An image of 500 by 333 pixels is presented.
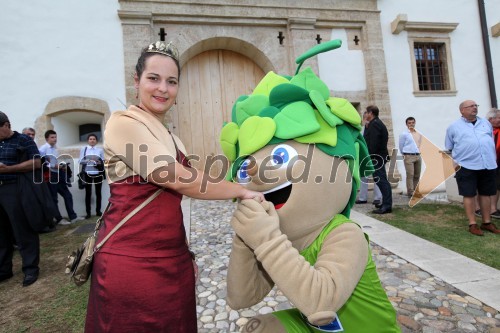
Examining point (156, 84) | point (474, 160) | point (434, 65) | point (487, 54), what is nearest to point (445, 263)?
point (474, 160)

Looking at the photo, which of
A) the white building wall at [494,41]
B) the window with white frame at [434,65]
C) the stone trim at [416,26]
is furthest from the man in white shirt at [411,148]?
the white building wall at [494,41]

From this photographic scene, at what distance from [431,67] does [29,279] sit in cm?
999

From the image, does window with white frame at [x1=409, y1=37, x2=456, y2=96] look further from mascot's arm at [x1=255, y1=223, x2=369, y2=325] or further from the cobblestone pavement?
mascot's arm at [x1=255, y1=223, x2=369, y2=325]

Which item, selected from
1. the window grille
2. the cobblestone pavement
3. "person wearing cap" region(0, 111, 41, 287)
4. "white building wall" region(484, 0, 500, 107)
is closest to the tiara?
the cobblestone pavement

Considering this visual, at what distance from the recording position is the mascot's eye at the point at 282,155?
4.38 feet

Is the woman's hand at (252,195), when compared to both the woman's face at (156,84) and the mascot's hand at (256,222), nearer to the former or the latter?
the mascot's hand at (256,222)

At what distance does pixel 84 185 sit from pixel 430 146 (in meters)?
8.14

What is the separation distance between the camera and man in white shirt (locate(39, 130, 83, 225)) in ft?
18.6

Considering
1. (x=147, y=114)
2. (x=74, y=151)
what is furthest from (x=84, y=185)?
(x=147, y=114)

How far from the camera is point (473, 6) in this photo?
8578 mm

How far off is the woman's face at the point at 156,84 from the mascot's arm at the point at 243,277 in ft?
2.31

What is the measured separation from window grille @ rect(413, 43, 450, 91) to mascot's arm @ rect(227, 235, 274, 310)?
901cm

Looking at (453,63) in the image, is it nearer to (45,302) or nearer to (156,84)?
(156,84)

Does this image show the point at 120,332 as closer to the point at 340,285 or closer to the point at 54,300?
the point at 340,285
